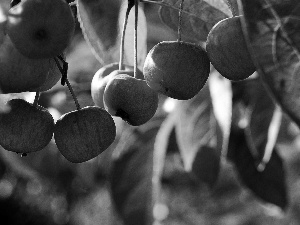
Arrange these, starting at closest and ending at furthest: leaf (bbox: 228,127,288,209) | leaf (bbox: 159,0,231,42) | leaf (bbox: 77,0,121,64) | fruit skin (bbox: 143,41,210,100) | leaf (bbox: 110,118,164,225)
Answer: fruit skin (bbox: 143,41,210,100)
leaf (bbox: 159,0,231,42)
leaf (bbox: 77,0,121,64)
leaf (bbox: 110,118,164,225)
leaf (bbox: 228,127,288,209)

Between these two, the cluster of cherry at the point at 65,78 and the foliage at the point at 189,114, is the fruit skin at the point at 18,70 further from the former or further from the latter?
the foliage at the point at 189,114

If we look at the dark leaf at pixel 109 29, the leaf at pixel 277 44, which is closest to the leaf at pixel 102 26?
the dark leaf at pixel 109 29

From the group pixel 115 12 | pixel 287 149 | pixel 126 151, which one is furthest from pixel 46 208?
pixel 115 12

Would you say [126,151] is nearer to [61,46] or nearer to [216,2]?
[216,2]

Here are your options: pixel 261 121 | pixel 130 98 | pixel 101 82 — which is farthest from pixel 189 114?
pixel 130 98

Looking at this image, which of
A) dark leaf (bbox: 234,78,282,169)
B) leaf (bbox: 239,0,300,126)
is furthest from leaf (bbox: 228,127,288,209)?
leaf (bbox: 239,0,300,126)

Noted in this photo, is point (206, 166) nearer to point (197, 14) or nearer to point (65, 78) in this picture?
point (197, 14)

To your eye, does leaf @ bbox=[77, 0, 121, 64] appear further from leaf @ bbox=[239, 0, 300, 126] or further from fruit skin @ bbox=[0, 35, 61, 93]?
leaf @ bbox=[239, 0, 300, 126]

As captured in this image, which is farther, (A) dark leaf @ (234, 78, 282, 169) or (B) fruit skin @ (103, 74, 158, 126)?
(A) dark leaf @ (234, 78, 282, 169)
